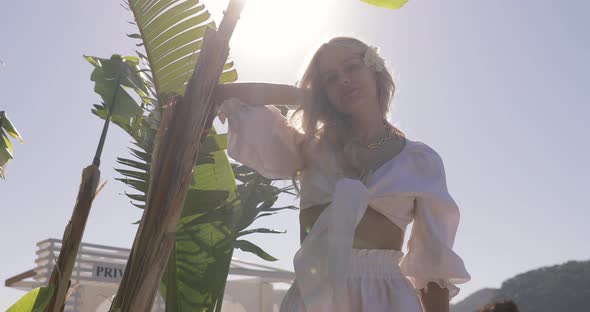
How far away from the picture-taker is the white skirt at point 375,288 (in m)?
1.43

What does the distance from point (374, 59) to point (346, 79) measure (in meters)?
0.11

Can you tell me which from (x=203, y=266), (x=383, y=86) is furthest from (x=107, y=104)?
(x=383, y=86)

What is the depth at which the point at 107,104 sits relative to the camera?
165cm

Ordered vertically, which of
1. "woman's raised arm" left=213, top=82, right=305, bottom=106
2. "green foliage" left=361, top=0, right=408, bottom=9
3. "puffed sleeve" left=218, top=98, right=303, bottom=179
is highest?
"green foliage" left=361, top=0, right=408, bottom=9

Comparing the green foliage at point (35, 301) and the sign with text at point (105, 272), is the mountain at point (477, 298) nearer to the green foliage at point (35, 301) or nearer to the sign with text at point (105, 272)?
the sign with text at point (105, 272)

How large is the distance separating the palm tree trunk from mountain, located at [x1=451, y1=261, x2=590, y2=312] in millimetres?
61678

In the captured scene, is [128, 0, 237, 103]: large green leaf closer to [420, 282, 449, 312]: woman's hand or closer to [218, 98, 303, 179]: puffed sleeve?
[218, 98, 303, 179]: puffed sleeve

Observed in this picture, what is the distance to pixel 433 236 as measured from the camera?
154cm

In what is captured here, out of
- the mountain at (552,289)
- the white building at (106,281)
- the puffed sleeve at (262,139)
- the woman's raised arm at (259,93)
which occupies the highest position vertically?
the woman's raised arm at (259,93)

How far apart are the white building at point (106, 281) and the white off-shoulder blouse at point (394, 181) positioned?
19.9 ft

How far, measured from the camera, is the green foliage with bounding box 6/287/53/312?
1.28m

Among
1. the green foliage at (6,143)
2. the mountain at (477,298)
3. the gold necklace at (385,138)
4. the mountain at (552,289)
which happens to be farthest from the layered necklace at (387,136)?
the mountain at (477,298)

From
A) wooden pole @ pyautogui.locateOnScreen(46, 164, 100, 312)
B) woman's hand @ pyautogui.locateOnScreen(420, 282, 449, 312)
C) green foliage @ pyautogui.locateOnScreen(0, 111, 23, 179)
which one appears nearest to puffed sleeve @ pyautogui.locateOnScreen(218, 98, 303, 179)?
wooden pole @ pyautogui.locateOnScreen(46, 164, 100, 312)

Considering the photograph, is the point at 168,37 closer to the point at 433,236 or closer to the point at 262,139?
the point at 262,139
